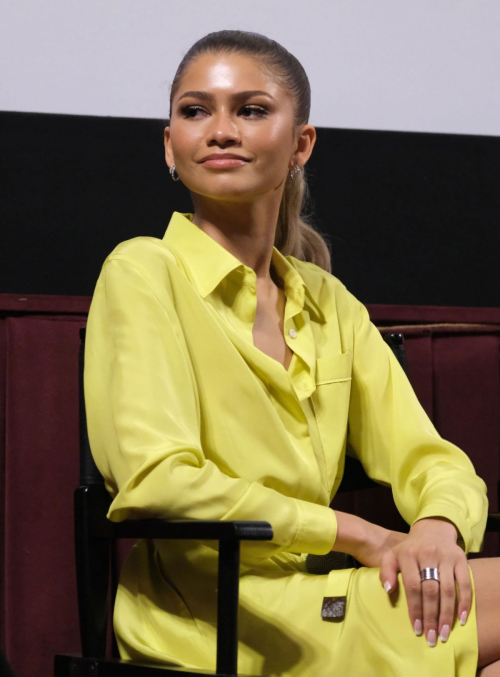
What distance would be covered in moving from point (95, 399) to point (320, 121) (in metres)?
1.01

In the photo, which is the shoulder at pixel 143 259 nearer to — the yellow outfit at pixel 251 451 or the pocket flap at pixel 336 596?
the yellow outfit at pixel 251 451

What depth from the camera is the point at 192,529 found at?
1.14 metres

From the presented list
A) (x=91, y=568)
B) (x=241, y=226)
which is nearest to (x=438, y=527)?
(x=91, y=568)

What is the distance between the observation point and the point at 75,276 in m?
2.02

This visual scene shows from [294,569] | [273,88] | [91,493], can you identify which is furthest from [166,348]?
[273,88]

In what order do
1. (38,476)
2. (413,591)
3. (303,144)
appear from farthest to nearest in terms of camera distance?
1. (38,476)
2. (303,144)
3. (413,591)

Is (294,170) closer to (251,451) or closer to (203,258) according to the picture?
(203,258)

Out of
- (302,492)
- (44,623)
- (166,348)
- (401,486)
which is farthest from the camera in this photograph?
(44,623)

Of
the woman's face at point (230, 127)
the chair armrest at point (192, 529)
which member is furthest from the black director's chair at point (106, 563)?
the woman's face at point (230, 127)

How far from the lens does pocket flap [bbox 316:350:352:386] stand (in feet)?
5.20

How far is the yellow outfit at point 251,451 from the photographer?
123 cm

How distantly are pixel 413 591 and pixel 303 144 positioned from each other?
0.80 m

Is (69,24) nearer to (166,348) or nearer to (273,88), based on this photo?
(273,88)

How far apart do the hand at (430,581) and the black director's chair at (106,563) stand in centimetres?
21
